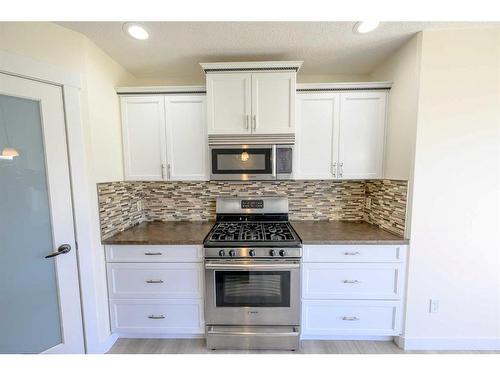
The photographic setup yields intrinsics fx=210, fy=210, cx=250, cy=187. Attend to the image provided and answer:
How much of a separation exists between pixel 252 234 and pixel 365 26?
181 cm

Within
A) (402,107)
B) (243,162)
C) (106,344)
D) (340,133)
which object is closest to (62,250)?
(106,344)

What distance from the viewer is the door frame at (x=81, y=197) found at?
1474mm

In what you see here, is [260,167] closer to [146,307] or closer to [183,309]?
[183,309]

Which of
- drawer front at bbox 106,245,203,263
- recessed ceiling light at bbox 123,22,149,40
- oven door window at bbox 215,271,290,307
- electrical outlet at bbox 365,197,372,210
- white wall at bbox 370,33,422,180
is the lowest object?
oven door window at bbox 215,271,290,307

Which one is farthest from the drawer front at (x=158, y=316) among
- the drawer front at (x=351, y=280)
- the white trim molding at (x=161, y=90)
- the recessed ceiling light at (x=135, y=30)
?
the recessed ceiling light at (x=135, y=30)

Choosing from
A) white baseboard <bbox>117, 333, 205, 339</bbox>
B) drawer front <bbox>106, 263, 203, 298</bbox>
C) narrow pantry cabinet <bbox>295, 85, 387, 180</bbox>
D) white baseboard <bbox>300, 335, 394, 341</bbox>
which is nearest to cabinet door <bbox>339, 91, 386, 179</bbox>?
narrow pantry cabinet <bbox>295, 85, 387, 180</bbox>

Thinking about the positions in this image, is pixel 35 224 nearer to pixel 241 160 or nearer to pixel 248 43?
pixel 241 160

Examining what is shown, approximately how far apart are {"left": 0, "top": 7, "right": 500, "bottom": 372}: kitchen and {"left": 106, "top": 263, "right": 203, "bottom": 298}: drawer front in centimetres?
1

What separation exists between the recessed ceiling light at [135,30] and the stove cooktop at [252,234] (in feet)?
5.45

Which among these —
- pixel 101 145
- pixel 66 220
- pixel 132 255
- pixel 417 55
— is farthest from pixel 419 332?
pixel 101 145

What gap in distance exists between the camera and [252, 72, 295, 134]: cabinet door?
6.07 feet

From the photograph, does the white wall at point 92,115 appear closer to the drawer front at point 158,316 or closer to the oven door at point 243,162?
the drawer front at point 158,316

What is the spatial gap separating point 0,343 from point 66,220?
0.85 meters

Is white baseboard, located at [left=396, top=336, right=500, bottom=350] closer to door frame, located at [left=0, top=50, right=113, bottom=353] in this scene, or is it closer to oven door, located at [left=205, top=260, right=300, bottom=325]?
oven door, located at [left=205, top=260, right=300, bottom=325]
